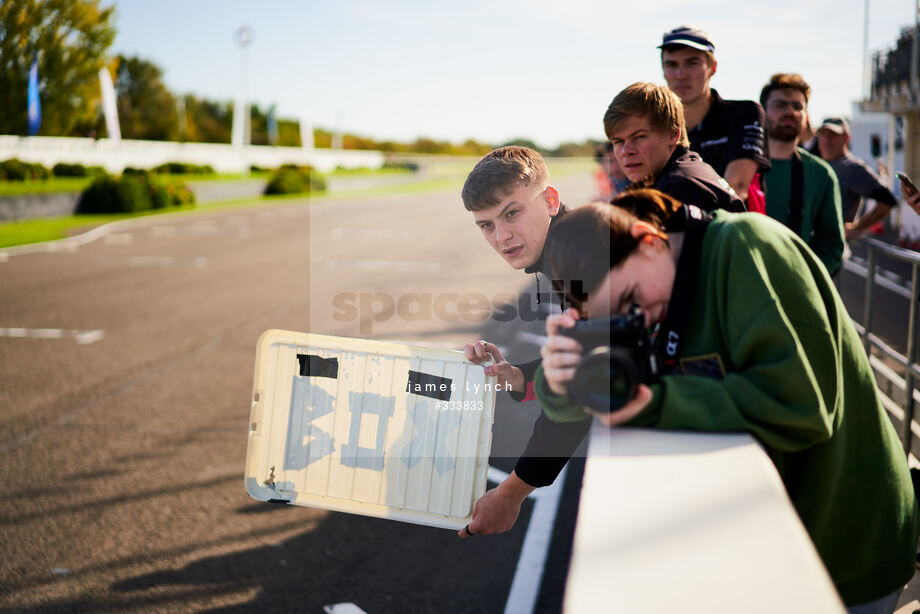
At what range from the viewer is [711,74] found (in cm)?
364

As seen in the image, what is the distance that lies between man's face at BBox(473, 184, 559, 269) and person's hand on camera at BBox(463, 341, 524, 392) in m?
0.34

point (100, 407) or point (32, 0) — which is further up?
point (32, 0)

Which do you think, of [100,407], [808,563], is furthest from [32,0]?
[808,563]

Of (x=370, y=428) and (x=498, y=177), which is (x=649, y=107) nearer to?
(x=498, y=177)

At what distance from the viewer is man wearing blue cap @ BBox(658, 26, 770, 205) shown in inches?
133

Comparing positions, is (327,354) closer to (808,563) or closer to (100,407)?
(808,563)

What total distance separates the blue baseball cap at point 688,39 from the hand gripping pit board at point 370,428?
2.03 metres

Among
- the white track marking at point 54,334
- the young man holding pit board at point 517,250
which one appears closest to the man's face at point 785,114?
the young man holding pit board at point 517,250

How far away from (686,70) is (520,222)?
5.07 feet

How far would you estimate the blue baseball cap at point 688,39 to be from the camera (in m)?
3.51

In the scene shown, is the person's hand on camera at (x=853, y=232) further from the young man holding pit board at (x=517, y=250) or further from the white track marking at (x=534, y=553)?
the young man holding pit board at (x=517, y=250)

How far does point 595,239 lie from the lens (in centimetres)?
143

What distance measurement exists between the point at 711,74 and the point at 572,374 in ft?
8.99

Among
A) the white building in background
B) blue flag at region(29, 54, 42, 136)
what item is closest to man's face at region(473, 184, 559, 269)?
the white building in background
